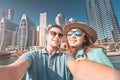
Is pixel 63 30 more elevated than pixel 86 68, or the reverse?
pixel 63 30

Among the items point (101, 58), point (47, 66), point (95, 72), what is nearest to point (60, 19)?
point (47, 66)

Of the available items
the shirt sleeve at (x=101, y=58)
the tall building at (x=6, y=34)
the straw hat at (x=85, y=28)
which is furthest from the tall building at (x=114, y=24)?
the tall building at (x=6, y=34)

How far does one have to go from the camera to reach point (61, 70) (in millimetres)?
1701

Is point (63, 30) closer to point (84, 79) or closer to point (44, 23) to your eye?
point (84, 79)

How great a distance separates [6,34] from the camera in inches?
4215

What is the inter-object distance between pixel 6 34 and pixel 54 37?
116108 millimetres

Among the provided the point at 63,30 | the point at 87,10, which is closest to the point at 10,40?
the point at 87,10

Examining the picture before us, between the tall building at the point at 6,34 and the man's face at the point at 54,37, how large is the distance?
346 ft

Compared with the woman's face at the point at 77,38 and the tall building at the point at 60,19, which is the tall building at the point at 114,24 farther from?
the woman's face at the point at 77,38

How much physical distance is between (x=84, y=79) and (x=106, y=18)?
89.2 metres

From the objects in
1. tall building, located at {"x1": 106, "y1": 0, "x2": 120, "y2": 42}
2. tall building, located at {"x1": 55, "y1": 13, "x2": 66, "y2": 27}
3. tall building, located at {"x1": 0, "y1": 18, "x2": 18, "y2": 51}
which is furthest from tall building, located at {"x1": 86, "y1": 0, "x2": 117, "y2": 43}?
tall building, located at {"x1": 0, "y1": 18, "x2": 18, "y2": 51}

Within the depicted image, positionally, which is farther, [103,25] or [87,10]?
[87,10]

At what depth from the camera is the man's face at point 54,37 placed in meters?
2.06

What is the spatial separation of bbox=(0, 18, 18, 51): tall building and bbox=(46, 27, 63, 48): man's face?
105 m
